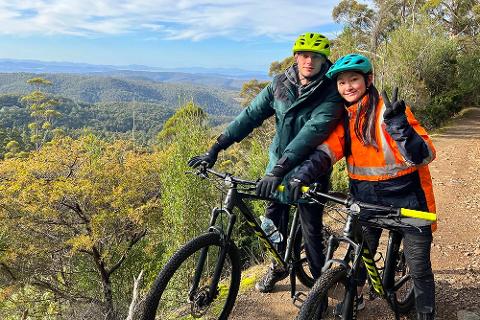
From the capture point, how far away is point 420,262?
2744mm

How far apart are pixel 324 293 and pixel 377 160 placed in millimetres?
942

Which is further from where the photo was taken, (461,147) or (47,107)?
(47,107)

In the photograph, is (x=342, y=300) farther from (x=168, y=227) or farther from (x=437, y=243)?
(x=168, y=227)

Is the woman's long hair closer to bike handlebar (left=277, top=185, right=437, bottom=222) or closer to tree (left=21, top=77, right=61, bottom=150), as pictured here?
bike handlebar (left=277, top=185, right=437, bottom=222)

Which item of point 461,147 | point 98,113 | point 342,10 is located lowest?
point 98,113

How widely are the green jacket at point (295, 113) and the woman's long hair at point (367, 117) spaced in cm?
20

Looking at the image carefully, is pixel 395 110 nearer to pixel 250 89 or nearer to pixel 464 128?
pixel 464 128

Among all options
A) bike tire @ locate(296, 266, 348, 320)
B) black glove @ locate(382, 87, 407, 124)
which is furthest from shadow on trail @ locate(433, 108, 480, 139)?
bike tire @ locate(296, 266, 348, 320)

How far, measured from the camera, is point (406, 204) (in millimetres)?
2648

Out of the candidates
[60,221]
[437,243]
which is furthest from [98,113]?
[437,243]

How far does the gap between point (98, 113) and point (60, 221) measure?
98.6m

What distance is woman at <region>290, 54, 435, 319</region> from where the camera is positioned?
8.23 ft

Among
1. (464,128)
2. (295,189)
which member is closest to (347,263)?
(295,189)

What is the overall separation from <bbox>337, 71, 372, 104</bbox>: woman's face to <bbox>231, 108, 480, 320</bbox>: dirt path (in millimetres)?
2099
